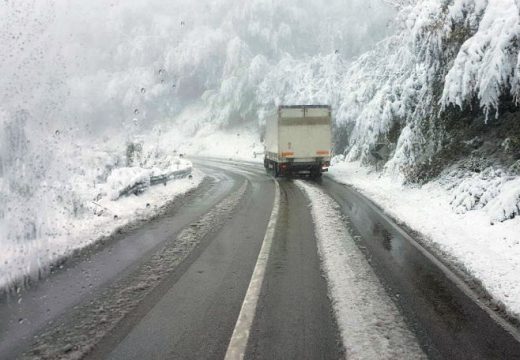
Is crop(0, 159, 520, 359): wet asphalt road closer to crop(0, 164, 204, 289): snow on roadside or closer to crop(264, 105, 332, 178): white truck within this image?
crop(0, 164, 204, 289): snow on roadside

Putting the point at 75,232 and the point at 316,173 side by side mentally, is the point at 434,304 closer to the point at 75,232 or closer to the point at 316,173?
the point at 75,232

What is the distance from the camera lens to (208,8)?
55.5 meters

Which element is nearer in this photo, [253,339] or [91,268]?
[253,339]

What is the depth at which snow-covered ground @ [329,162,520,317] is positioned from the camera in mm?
5883

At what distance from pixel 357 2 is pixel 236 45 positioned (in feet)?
45.6

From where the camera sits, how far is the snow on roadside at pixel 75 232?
651 centimetres

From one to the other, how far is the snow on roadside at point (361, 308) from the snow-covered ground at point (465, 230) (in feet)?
4.47

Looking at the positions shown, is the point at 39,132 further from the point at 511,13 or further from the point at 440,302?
the point at 511,13

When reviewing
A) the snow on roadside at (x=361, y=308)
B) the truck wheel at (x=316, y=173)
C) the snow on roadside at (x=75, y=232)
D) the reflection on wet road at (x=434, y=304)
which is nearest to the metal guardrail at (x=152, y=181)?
the snow on roadside at (x=75, y=232)

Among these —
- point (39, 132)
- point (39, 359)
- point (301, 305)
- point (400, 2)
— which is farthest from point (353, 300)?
point (400, 2)

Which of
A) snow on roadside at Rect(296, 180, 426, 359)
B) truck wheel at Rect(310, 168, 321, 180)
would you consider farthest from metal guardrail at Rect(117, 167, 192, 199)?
snow on roadside at Rect(296, 180, 426, 359)

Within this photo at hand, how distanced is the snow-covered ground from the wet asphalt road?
406mm

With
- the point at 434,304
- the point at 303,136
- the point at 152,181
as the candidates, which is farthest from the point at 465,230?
the point at 303,136

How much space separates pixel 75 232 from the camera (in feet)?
28.6
